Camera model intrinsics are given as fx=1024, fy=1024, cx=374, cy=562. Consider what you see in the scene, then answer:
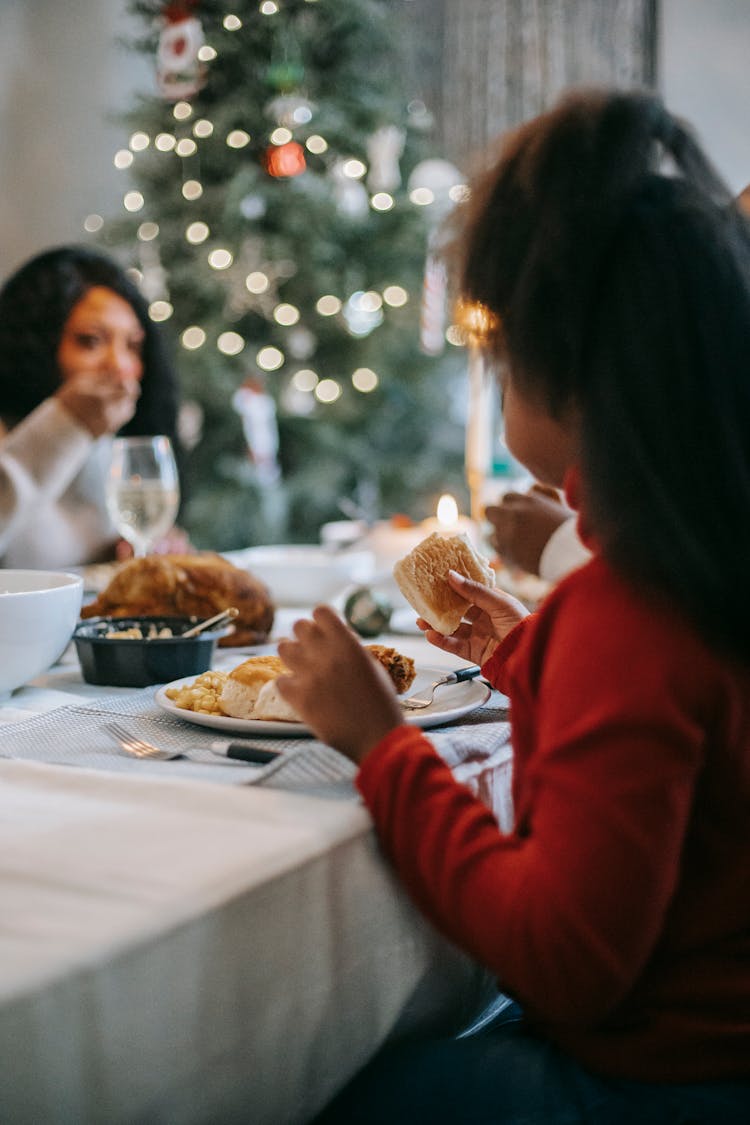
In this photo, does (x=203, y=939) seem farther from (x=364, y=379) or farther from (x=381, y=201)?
(x=381, y=201)

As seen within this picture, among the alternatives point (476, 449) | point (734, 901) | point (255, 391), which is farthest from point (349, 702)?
point (255, 391)

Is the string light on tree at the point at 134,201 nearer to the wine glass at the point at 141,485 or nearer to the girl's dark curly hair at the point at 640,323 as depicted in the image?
the wine glass at the point at 141,485

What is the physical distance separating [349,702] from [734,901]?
10.9 inches

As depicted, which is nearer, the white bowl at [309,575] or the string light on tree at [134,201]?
the white bowl at [309,575]

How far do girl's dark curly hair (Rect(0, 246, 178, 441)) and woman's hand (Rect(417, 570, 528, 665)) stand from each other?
A: 184 centimetres

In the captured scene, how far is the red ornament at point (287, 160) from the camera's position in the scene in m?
3.93

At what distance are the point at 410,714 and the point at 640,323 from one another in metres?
0.39

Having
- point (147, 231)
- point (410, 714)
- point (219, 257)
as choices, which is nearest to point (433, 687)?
point (410, 714)

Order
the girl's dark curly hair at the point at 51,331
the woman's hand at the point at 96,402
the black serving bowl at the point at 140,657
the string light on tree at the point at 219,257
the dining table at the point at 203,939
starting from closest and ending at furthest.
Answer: the dining table at the point at 203,939
the black serving bowl at the point at 140,657
the woman's hand at the point at 96,402
the girl's dark curly hair at the point at 51,331
the string light on tree at the point at 219,257

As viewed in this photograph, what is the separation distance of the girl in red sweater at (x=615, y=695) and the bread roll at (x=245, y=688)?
189 mm

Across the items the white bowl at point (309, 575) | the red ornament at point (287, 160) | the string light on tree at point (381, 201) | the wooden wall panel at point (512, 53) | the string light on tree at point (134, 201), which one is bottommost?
the white bowl at point (309, 575)

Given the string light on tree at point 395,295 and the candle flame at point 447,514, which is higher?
the string light on tree at point 395,295

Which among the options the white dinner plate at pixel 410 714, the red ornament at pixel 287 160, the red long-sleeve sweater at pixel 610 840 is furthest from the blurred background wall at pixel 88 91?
the red long-sleeve sweater at pixel 610 840

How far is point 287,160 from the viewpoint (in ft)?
12.9
